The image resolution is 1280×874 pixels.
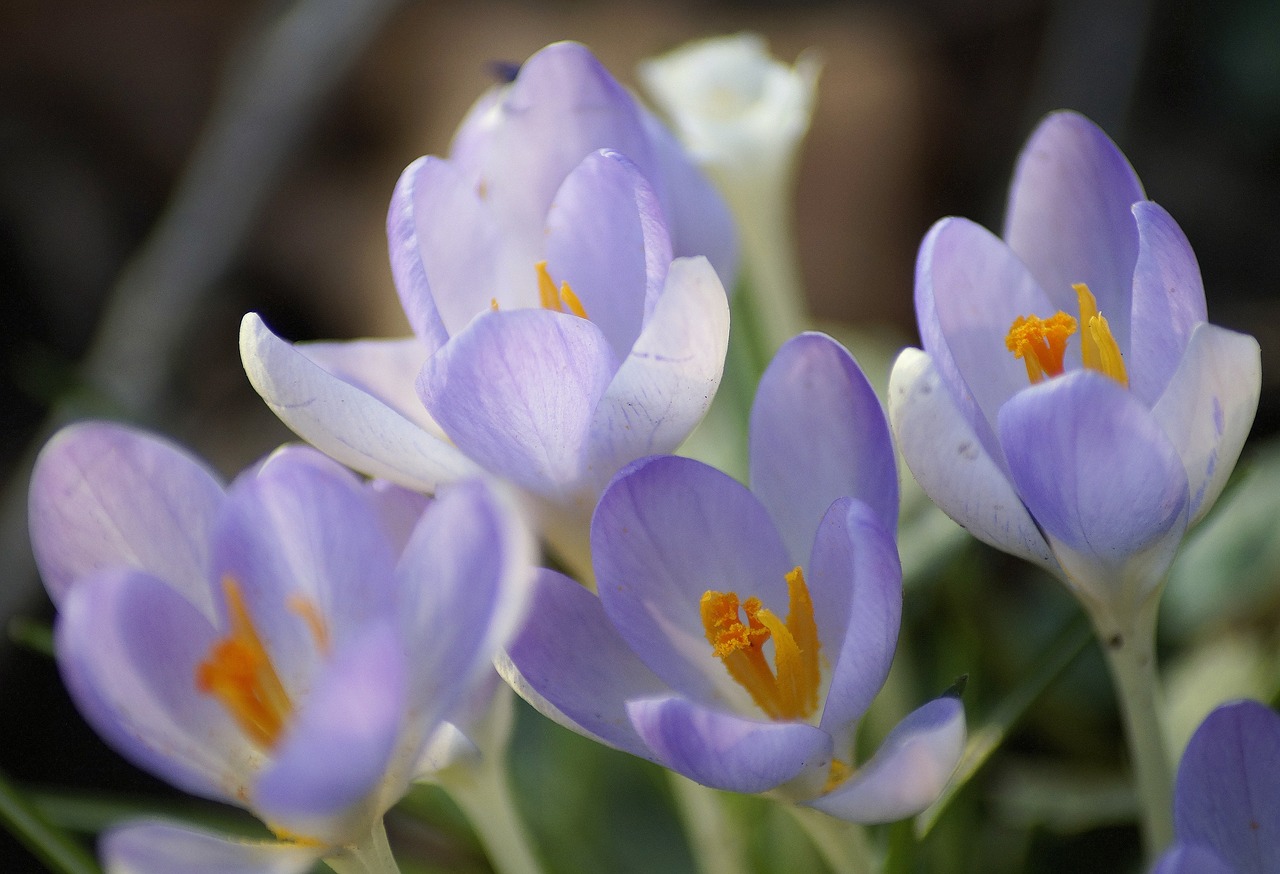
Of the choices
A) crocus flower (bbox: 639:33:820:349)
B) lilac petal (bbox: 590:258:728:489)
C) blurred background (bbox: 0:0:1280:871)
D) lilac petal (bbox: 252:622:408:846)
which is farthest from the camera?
blurred background (bbox: 0:0:1280:871)

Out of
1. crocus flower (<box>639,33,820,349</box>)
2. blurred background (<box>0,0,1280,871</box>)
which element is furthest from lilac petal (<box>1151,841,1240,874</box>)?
blurred background (<box>0,0,1280,871</box>)

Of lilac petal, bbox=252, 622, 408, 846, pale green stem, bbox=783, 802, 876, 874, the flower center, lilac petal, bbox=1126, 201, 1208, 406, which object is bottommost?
pale green stem, bbox=783, 802, 876, 874

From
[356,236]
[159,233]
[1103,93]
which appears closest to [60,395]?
[159,233]

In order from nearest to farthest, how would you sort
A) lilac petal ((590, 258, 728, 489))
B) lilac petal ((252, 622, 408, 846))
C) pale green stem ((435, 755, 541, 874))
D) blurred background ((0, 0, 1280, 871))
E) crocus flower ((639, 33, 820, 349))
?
lilac petal ((252, 622, 408, 846))
lilac petal ((590, 258, 728, 489))
pale green stem ((435, 755, 541, 874))
crocus flower ((639, 33, 820, 349))
blurred background ((0, 0, 1280, 871))

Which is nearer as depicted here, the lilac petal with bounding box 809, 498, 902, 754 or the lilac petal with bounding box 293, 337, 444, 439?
the lilac petal with bounding box 809, 498, 902, 754

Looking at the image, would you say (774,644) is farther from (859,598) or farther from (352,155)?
(352,155)

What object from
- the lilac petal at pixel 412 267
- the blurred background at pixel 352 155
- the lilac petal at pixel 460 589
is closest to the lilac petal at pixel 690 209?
the lilac petal at pixel 412 267

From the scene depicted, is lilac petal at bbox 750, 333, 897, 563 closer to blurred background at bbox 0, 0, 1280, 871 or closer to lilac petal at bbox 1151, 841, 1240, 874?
lilac petal at bbox 1151, 841, 1240, 874

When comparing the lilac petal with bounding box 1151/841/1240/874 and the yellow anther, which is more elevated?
the yellow anther

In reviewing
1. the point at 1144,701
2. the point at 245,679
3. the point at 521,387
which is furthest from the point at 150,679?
the point at 1144,701
